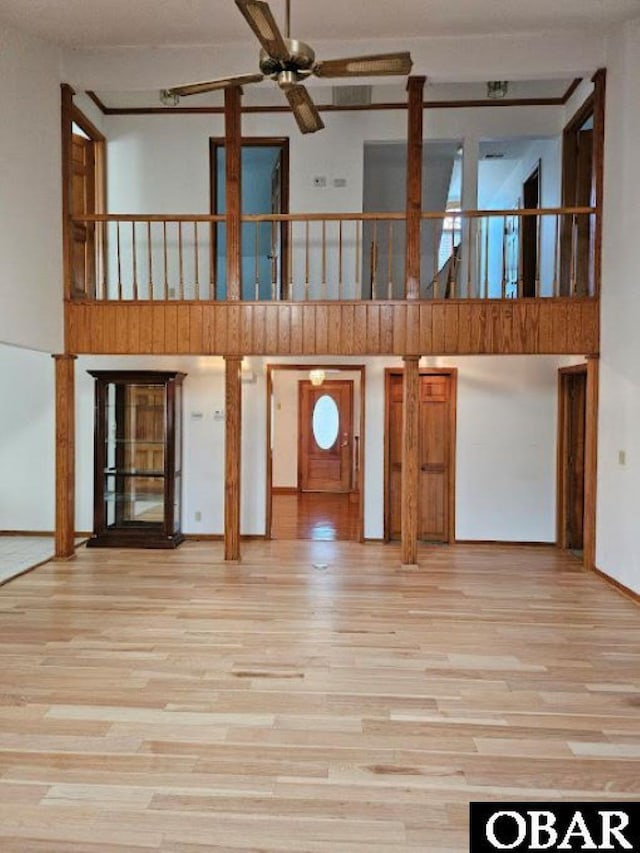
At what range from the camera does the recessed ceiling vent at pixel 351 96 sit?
6768 mm

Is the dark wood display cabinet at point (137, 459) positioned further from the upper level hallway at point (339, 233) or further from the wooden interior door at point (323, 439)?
the wooden interior door at point (323, 439)

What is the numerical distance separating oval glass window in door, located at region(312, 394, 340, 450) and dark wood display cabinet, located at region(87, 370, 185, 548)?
15.8ft

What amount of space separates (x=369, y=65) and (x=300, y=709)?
362 centimetres

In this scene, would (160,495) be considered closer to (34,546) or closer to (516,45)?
(34,546)

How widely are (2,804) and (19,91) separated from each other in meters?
5.53

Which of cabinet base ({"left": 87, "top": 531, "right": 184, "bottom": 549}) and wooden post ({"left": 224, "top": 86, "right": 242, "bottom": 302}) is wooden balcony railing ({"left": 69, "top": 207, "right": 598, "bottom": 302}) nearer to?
wooden post ({"left": 224, "top": 86, "right": 242, "bottom": 302})

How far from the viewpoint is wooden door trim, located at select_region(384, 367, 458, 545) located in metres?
7.14

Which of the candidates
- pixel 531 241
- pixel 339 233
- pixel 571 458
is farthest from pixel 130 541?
pixel 531 241

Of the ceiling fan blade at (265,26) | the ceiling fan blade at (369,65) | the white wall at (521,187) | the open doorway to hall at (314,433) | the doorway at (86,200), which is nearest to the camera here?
the ceiling fan blade at (265,26)

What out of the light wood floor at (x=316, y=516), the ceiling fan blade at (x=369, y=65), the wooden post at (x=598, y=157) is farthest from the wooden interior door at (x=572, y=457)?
the ceiling fan blade at (x=369, y=65)

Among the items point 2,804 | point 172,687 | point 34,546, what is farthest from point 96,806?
point 34,546

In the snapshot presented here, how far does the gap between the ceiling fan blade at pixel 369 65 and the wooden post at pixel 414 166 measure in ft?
7.52

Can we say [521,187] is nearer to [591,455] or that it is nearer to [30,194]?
[591,455]

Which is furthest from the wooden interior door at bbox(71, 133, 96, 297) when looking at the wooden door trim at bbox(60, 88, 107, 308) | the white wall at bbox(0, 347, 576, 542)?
the white wall at bbox(0, 347, 576, 542)
